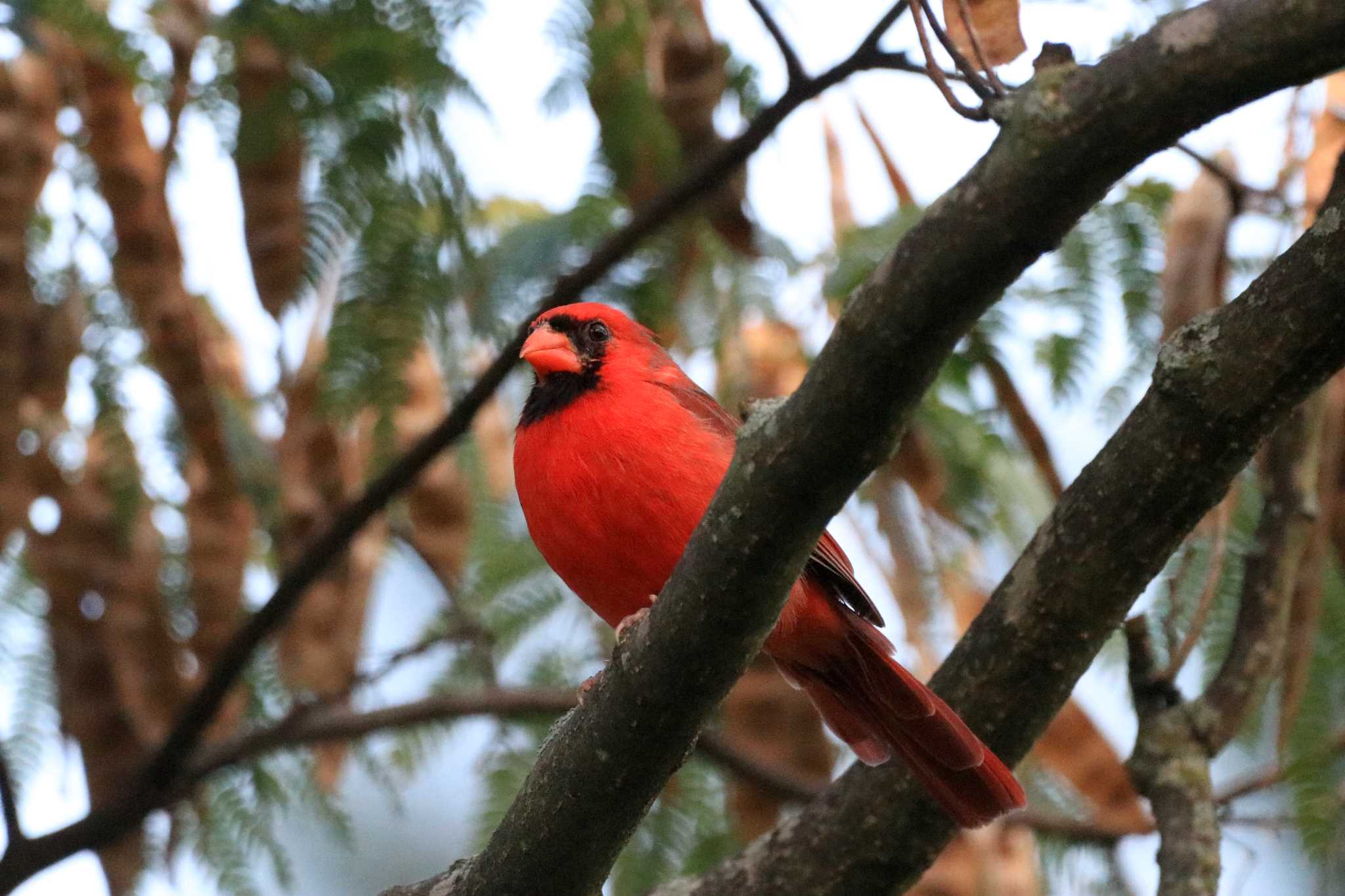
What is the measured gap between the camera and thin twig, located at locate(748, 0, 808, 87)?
3207 mm

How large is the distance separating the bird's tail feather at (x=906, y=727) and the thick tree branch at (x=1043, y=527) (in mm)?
64

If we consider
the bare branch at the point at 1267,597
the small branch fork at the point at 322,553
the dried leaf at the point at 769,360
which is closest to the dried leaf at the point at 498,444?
the dried leaf at the point at 769,360

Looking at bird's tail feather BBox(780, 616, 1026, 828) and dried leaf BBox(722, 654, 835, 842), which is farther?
dried leaf BBox(722, 654, 835, 842)

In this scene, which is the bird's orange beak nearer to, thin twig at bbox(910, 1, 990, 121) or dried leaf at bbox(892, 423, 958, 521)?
dried leaf at bbox(892, 423, 958, 521)

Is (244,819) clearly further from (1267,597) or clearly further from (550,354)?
(1267,597)

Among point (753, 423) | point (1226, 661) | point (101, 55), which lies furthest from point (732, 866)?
point (101, 55)

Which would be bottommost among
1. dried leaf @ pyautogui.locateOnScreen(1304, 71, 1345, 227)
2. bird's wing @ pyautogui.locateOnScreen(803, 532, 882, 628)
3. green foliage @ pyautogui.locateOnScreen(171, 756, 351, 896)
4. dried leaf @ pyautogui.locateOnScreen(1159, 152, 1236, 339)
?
green foliage @ pyautogui.locateOnScreen(171, 756, 351, 896)

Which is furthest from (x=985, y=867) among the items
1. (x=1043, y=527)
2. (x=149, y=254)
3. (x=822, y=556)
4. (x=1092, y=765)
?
(x=149, y=254)

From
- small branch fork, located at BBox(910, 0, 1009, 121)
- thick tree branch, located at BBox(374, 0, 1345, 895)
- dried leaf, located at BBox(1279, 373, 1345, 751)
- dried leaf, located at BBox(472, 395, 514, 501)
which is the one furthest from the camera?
dried leaf, located at BBox(472, 395, 514, 501)

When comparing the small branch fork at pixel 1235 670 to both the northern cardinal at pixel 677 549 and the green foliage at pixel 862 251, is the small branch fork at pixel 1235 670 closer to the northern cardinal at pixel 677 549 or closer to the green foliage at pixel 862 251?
the northern cardinal at pixel 677 549

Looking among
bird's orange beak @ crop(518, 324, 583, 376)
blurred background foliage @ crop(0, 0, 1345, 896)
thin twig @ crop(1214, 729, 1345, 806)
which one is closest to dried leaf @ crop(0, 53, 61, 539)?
blurred background foliage @ crop(0, 0, 1345, 896)

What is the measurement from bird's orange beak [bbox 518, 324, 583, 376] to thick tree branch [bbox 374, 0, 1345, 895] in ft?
3.40

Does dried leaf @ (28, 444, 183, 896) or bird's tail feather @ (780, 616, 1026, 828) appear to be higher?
dried leaf @ (28, 444, 183, 896)

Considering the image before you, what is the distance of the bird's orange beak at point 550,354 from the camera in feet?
10.8
